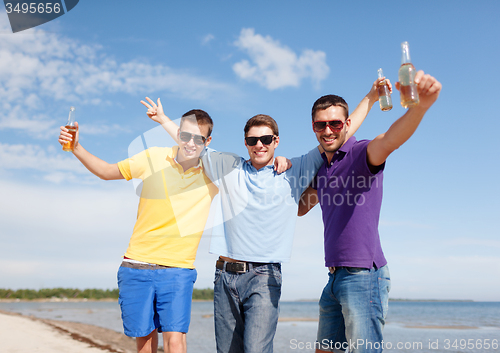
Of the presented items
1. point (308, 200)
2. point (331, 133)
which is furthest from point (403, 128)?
point (308, 200)

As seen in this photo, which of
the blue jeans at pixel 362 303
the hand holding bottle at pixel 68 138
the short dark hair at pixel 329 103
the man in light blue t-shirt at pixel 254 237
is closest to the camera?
the blue jeans at pixel 362 303

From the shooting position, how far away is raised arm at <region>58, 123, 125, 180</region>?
3.88 metres

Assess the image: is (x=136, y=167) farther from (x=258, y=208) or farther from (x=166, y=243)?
(x=258, y=208)

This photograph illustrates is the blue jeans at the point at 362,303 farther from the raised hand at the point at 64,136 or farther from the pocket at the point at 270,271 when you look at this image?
the raised hand at the point at 64,136

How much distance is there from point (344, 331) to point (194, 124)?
2.63 m

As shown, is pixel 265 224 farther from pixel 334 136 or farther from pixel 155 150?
pixel 155 150

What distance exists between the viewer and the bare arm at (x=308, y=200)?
11.9 ft

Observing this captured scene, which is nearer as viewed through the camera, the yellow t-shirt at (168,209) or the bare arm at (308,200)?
the bare arm at (308,200)

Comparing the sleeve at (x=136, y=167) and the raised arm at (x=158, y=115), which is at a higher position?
the raised arm at (x=158, y=115)

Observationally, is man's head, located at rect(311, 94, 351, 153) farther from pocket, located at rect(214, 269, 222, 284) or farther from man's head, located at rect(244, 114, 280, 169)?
pocket, located at rect(214, 269, 222, 284)

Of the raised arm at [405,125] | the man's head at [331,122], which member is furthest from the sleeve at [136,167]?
the raised arm at [405,125]

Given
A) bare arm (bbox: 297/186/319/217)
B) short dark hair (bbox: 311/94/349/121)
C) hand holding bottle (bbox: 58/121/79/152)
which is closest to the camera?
short dark hair (bbox: 311/94/349/121)

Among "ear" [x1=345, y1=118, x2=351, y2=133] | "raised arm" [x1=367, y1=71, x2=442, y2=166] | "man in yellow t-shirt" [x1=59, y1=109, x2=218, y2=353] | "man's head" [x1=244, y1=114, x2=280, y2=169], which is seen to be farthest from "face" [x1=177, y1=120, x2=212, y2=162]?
"raised arm" [x1=367, y1=71, x2=442, y2=166]

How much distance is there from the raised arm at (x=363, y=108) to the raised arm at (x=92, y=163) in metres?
2.72
